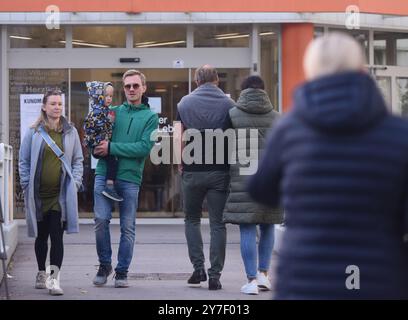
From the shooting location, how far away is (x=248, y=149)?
27.7 feet

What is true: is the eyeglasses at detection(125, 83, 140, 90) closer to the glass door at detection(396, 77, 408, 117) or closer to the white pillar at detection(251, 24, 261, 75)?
the white pillar at detection(251, 24, 261, 75)

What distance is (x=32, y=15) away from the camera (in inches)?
572

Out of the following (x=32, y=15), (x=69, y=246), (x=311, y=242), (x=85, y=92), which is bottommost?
(x=69, y=246)

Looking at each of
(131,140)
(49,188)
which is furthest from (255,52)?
(49,188)

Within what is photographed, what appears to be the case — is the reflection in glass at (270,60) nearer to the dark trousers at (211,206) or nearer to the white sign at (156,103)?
the white sign at (156,103)

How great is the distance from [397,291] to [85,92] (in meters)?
11.8

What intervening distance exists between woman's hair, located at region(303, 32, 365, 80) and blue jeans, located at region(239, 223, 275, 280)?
4972 mm

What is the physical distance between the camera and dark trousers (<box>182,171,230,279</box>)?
8609 millimetres

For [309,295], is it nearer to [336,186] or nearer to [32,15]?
[336,186]

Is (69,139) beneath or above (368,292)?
above

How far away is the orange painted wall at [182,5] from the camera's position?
14180 millimetres

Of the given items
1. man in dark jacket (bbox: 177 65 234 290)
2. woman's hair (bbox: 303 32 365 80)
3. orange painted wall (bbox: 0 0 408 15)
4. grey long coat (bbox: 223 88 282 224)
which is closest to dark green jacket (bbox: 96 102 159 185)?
man in dark jacket (bbox: 177 65 234 290)

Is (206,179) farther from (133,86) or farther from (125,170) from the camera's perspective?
(133,86)
